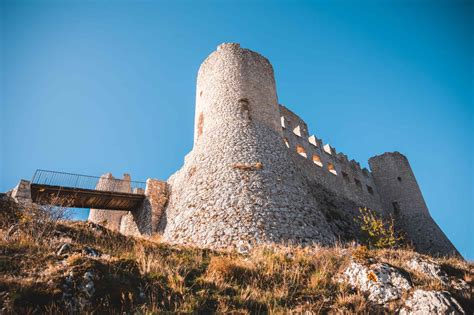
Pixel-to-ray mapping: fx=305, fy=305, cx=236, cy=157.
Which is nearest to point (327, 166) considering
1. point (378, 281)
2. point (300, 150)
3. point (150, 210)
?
point (300, 150)

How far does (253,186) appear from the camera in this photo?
1141cm

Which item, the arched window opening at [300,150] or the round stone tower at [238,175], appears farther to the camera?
the arched window opening at [300,150]

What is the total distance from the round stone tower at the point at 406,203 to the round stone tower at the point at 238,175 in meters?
13.0

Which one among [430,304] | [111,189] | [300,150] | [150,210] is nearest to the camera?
[430,304]

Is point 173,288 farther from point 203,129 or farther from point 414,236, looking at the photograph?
point 414,236

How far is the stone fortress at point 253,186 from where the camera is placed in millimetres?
10242

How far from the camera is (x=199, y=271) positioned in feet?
18.4

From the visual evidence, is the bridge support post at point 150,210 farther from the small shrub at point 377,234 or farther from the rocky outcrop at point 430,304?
the rocky outcrop at point 430,304

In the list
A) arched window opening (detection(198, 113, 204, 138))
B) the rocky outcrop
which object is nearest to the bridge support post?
arched window opening (detection(198, 113, 204, 138))

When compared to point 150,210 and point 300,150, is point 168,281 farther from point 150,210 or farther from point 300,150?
point 300,150

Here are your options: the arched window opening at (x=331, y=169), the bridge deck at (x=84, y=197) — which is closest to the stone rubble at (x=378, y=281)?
Answer: the bridge deck at (x=84, y=197)

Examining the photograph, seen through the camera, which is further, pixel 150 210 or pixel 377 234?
pixel 150 210

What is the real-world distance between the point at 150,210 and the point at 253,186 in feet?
22.1

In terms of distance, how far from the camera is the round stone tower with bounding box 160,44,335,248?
998 centimetres
